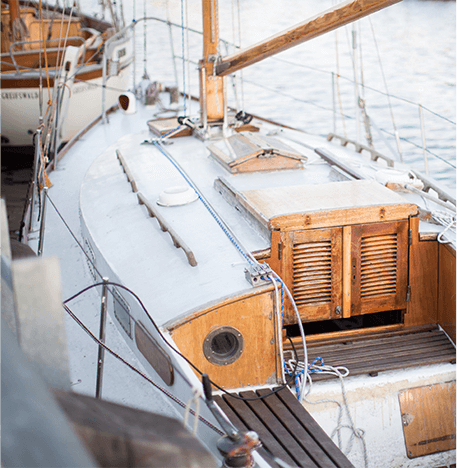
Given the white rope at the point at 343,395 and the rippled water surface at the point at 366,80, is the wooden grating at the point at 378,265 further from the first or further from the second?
the rippled water surface at the point at 366,80

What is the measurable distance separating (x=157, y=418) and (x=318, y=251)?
2774 mm

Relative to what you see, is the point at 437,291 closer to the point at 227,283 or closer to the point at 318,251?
the point at 318,251

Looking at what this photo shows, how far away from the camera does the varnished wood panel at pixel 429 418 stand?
3684 millimetres

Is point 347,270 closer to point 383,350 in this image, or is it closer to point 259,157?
point 383,350

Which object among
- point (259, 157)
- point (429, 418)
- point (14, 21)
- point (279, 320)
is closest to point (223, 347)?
point (279, 320)

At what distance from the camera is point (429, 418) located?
372 cm

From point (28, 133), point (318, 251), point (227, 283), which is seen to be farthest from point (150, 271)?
point (28, 133)

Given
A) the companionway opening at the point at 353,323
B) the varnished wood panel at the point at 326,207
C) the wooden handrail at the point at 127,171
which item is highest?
the varnished wood panel at the point at 326,207

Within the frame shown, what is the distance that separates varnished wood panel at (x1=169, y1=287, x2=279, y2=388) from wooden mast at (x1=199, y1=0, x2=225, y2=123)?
3.66 m

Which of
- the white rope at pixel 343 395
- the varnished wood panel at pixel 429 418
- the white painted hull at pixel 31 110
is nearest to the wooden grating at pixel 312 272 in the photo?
the white rope at pixel 343 395

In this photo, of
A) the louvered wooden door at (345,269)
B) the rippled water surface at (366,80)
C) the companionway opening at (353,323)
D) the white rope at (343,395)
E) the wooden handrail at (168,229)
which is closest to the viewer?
the white rope at (343,395)

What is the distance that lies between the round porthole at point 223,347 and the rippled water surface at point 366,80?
297cm

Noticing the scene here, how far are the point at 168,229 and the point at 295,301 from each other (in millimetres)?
995

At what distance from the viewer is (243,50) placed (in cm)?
559
